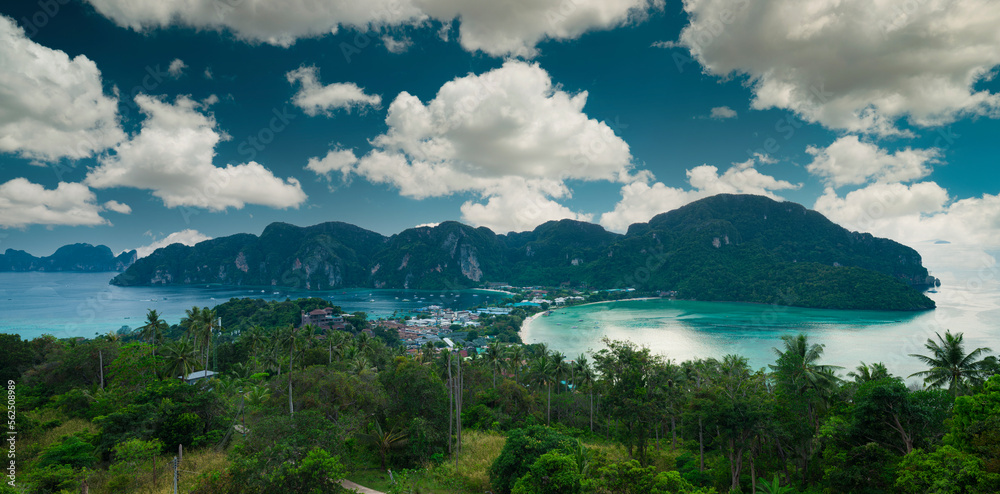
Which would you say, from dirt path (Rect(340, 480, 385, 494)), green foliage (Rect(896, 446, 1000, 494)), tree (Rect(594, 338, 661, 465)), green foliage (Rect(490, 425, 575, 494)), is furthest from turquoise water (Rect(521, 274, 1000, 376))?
dirt path (Rect(340, 480, 385, 494))

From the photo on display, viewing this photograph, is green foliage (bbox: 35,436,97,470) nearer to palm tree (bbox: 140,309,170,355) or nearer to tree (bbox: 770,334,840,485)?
palm tree (bbox: 140,309,170,355)

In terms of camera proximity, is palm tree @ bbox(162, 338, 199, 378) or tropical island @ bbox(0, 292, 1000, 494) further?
palm tree @ bbox(162, 338, 199, 378)

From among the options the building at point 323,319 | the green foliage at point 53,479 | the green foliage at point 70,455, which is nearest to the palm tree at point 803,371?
the green foliage at point 53,479

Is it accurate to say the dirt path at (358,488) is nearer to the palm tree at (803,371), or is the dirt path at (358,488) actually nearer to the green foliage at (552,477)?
the green foliage at (552,477)

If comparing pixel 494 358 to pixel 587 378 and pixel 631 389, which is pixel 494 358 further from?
pixel 631 389

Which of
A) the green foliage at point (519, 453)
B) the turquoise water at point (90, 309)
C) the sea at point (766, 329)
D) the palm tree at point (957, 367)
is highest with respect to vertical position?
the palm tree at point (957, 367)

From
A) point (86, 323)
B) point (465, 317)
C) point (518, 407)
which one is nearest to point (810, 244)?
point (465, 317)

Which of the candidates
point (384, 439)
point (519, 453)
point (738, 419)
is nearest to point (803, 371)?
point (738, 419)
